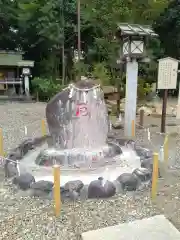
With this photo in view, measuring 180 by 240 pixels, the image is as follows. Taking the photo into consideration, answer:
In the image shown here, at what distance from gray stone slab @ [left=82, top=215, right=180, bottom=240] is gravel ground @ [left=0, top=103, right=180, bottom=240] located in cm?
12

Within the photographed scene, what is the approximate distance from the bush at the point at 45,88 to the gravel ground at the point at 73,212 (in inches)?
423

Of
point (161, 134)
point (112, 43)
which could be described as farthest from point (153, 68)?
point (161, 134)

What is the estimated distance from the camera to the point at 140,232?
2.64m

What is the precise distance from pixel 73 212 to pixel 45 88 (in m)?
11.9

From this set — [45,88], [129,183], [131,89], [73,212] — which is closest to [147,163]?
[129,183]

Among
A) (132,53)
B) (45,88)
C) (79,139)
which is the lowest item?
(45,88)

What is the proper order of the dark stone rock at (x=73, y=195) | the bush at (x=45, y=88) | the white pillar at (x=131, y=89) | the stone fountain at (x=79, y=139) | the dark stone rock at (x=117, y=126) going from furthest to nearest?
the bush at (x=45, y=88)
the dark stone rock at (x=117, y=126)
the white pillar at (x=131, y=89)
the stone fountain at (x=79, y=139)
the dark stone rock at (x=73, y=195)

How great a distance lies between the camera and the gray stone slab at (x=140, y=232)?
2.56 metres

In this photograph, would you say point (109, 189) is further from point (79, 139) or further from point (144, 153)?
point (144, 153)

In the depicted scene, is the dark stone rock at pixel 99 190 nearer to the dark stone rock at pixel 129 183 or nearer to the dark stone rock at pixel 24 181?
the dark stone rock at pixel 129 183

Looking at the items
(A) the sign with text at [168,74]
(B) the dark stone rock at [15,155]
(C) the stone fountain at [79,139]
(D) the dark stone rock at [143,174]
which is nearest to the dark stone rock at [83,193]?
(C) the stone fountain at [79,139]

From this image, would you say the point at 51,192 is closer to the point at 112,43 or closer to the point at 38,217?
the point at 38,217

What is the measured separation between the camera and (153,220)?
2.83 metres

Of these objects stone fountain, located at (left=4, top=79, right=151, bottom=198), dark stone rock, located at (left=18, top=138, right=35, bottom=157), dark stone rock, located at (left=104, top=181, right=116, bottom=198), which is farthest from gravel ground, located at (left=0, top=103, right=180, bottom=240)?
dark stone rock, located at (left=18, top=138, right=35, bottom=157)
